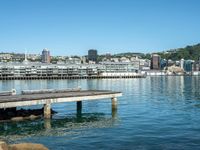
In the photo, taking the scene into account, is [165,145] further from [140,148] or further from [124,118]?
[124,118]

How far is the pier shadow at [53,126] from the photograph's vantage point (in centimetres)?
4419

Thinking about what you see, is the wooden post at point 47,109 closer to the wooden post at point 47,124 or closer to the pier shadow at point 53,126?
the pier shadow at point 53,126

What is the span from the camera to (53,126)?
49906 millimetres

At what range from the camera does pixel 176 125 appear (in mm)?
50188

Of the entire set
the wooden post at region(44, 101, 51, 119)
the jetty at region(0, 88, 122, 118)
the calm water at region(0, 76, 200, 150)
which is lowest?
the calm water at region(0, 76, 200, 150)

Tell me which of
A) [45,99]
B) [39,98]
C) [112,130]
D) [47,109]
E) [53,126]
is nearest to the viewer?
[112,130]

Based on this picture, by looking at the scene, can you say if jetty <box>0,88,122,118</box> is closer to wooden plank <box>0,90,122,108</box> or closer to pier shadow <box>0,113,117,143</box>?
wooden plank <box>0,90,122,108</box>

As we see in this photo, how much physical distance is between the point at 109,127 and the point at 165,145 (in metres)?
12.1

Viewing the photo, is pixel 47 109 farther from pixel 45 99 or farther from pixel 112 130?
pixel 112 130

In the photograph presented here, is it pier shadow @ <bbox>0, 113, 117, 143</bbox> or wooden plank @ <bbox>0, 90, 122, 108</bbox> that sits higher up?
wooden plank @ <bbox>0, 90, 122, 108</bbox>

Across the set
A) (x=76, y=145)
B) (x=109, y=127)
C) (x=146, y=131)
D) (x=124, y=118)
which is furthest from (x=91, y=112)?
(x=76, y=145)

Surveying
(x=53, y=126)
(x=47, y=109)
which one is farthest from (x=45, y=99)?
(x=53, y=126)

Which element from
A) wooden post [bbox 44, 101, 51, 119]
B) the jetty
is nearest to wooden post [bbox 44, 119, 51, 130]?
wooden post [bbox 44, 101, 51, 119]

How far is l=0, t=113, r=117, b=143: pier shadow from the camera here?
145 ft
